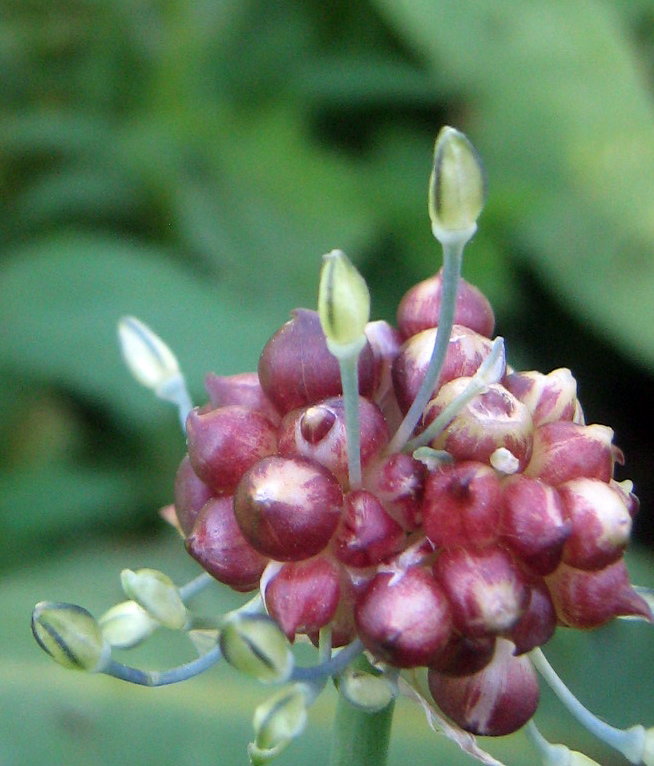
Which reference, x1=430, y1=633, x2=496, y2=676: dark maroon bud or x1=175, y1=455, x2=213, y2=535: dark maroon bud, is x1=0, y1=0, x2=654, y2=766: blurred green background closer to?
x1=175, y1=455, x2=213, y2=535: dark maroon bud

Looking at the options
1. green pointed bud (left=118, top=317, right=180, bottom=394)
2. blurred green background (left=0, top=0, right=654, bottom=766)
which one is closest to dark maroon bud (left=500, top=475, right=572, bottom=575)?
green pointed bud (left=118, top=317, right=180, bottom=394)

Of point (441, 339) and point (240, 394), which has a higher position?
point (441, 339)

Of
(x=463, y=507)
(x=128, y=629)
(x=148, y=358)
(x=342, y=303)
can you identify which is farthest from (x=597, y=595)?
(x=148, y=358)

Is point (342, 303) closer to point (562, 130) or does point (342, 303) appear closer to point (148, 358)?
point (148, 358)

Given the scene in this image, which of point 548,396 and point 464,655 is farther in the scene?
point 548,396

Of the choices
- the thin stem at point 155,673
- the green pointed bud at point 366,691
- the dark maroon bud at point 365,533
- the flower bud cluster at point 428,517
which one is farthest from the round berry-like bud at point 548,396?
the thin stem at point 155,673

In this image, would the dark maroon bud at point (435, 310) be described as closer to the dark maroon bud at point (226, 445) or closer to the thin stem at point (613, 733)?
the dark maroon bud at point (226, 445)
